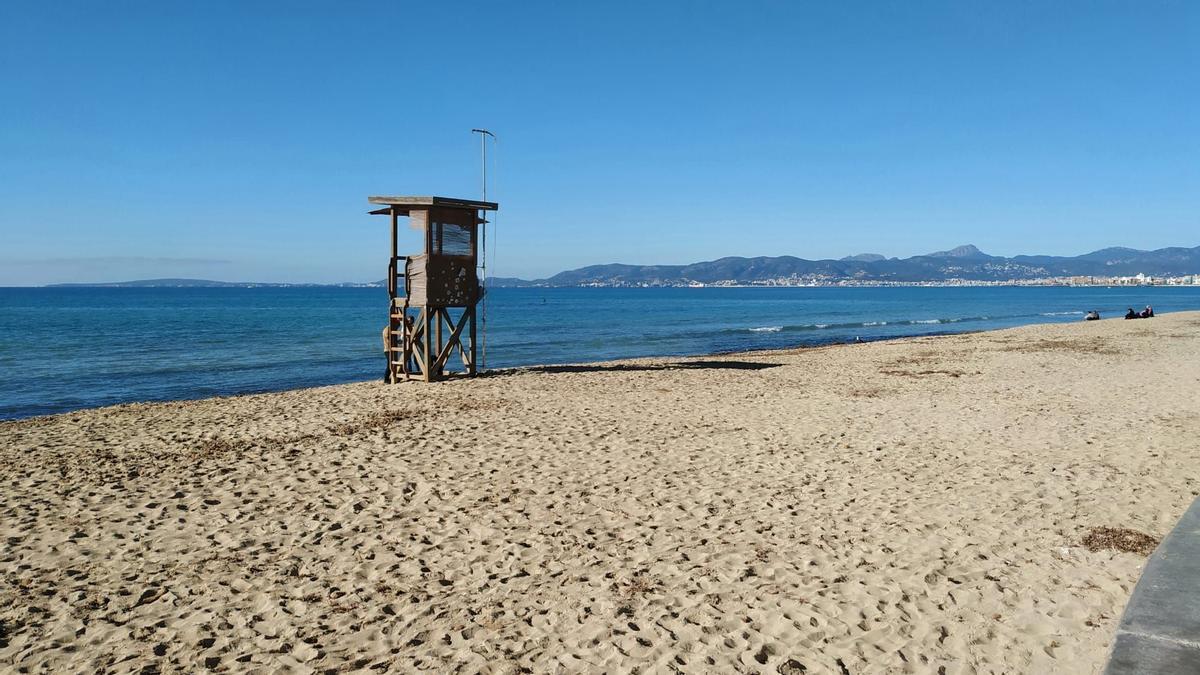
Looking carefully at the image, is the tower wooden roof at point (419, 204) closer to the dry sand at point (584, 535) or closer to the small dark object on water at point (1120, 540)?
the dry sand at point (584, 535)

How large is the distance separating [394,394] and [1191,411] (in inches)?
596

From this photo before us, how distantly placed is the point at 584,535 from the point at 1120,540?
4.82 m

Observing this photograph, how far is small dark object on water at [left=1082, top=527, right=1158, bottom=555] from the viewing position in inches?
247

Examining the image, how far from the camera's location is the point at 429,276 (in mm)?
17000

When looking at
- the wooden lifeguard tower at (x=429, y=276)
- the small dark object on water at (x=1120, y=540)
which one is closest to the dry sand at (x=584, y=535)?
the small dark object on water at (x=1120, y=540)

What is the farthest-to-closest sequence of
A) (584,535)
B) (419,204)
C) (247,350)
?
(247,350) < (419,204) < (584,535)

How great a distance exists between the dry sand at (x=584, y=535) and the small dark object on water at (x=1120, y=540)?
0.15 meters

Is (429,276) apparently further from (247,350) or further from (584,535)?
(247,350)

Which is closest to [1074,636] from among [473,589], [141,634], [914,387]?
Result: [473,589]

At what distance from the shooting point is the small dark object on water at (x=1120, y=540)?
627 centimetres

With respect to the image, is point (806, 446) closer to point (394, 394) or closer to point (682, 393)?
point (682, 393)

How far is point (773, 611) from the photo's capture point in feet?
17.1

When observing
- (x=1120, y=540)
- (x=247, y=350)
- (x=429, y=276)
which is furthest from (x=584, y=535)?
(x=247, y=350)

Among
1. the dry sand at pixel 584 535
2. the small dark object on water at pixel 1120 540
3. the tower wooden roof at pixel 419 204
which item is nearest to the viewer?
the dry sand at pixel 584 535
